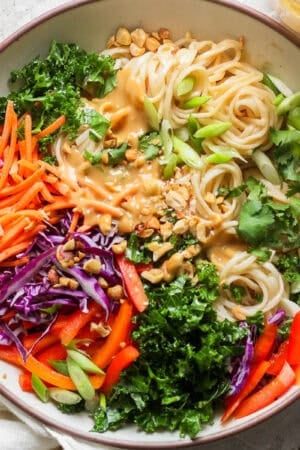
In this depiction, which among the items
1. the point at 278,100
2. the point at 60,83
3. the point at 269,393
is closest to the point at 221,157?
the point at 278,100

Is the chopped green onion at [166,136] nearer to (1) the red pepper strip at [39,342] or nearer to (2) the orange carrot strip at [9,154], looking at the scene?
(2) the orange carrot strip at [9,154]

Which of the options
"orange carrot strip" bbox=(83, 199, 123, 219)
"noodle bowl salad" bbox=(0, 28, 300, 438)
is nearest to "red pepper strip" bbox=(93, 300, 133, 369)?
"noodle bowl salad" bbox=(0, 28, 300, 438)

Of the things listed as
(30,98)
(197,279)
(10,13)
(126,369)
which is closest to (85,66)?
(30,98)

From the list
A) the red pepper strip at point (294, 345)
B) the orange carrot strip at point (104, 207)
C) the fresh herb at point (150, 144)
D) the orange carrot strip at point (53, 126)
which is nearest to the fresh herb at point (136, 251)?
the orange carrot strip at point (104, 207)

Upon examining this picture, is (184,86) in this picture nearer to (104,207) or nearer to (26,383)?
(104,207)

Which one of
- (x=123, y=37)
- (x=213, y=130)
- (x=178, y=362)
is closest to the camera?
(x=178, y=362)
